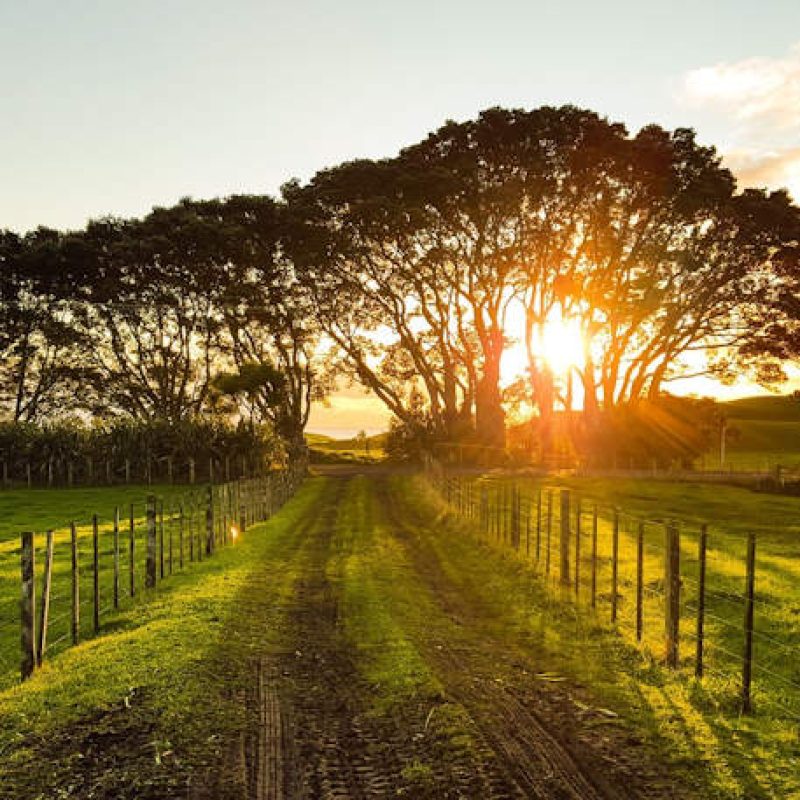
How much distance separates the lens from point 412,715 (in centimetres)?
906

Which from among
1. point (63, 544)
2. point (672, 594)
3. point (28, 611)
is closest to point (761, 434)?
point (63, 544)

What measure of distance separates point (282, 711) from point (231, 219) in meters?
53.0

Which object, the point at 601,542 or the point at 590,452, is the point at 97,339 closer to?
the point at 590,452

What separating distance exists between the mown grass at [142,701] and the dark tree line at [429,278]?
41845 millimetres

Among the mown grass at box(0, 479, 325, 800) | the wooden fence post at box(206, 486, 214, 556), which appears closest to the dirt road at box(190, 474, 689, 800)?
the mown grass at box(0, 479, 325, 800)

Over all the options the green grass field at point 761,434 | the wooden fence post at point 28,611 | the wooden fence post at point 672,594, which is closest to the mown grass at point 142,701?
the wooden fence post at point 28,611

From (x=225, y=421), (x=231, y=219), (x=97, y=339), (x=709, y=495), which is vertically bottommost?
(x=709, y=495)

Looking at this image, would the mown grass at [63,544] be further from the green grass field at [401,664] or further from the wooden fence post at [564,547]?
the wooden fence post at [564,547]

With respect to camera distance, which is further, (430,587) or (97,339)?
(97,339)

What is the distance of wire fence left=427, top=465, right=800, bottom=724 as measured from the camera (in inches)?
414

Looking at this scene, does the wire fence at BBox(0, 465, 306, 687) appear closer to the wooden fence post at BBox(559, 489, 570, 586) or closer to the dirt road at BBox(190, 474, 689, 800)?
the dirt road at BBox(190, 474, 689, 800)

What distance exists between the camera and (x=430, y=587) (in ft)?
57.3

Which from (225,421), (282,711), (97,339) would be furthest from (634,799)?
(97,339)

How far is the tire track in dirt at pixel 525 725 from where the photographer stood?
7.36 meters
